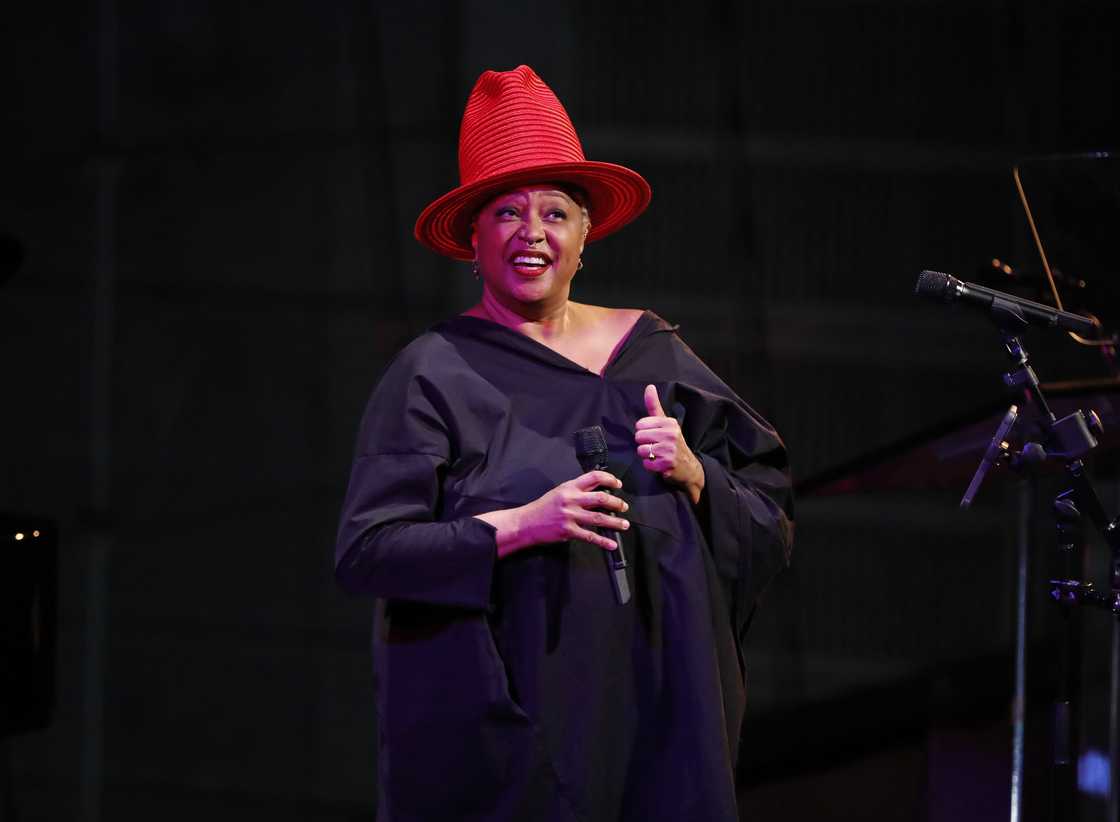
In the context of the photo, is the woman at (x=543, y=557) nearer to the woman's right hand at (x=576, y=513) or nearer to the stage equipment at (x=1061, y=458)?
the woman's right hand at (x=576, y=513)

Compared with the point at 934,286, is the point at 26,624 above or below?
below

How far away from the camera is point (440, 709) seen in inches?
67.7

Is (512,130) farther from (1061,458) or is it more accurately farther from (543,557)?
(1061,458)

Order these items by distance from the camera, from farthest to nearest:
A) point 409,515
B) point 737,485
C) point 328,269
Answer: point 328,269
point 737,485
point 409,515

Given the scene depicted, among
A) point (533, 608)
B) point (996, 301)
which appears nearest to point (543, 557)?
point (533, 608)

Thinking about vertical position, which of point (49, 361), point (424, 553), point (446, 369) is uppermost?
point (49, 361)

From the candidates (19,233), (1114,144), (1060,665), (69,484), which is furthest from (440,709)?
(1114,144)

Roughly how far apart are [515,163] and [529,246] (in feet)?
0.42

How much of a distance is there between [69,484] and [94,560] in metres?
0.26

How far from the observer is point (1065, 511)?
5.86ft

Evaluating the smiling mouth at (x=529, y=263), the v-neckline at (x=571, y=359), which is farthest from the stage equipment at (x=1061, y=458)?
the smiling mouth at (x=529, y=263)

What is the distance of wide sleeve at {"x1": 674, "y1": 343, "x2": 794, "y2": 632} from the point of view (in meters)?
1.79

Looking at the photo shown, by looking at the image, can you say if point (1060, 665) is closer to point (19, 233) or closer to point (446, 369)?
point (446, 369)

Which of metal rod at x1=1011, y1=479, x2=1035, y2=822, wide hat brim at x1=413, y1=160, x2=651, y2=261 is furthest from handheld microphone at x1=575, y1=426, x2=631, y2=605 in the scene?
metal rod at x1=1011, y1=479, x2=1035, y2=822
